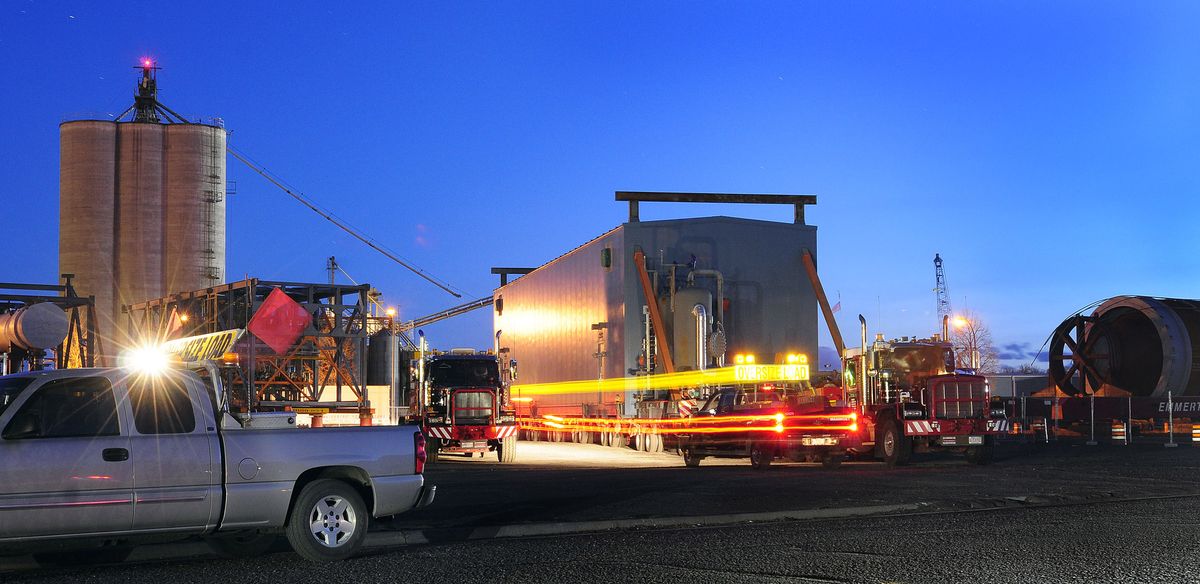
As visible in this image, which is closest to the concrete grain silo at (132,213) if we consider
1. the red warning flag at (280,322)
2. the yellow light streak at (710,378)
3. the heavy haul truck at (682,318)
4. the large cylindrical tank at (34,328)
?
the red warning flag at (280,322)

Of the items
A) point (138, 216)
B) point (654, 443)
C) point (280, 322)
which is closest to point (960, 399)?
point (654, 443)

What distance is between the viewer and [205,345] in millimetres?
36562

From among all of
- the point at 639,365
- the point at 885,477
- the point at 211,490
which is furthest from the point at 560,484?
the point at 639,365

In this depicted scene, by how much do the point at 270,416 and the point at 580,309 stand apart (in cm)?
2224

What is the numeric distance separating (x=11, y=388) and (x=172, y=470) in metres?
1.38

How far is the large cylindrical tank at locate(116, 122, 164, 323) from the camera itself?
193 ft

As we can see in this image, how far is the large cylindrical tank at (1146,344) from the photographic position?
106 feet

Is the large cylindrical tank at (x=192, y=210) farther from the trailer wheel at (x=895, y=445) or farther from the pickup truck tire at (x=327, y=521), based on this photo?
the pickup truck tire at (x=327, y=521)

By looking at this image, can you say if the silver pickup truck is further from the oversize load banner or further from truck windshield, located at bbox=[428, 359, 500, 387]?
the oversize load banner

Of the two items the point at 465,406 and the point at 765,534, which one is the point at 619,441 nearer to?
the point at 465,406

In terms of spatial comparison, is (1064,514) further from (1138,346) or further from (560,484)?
(1138,346)

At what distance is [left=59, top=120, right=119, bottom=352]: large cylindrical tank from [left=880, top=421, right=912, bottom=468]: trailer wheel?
46.0 meters

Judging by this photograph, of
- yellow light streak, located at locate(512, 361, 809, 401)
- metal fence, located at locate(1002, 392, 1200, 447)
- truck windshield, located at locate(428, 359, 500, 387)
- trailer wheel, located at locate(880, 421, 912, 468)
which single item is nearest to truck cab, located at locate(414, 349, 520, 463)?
truck windshield, located at locate(428, 359, 500, 387)

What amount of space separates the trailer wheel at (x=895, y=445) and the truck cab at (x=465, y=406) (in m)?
8.19
